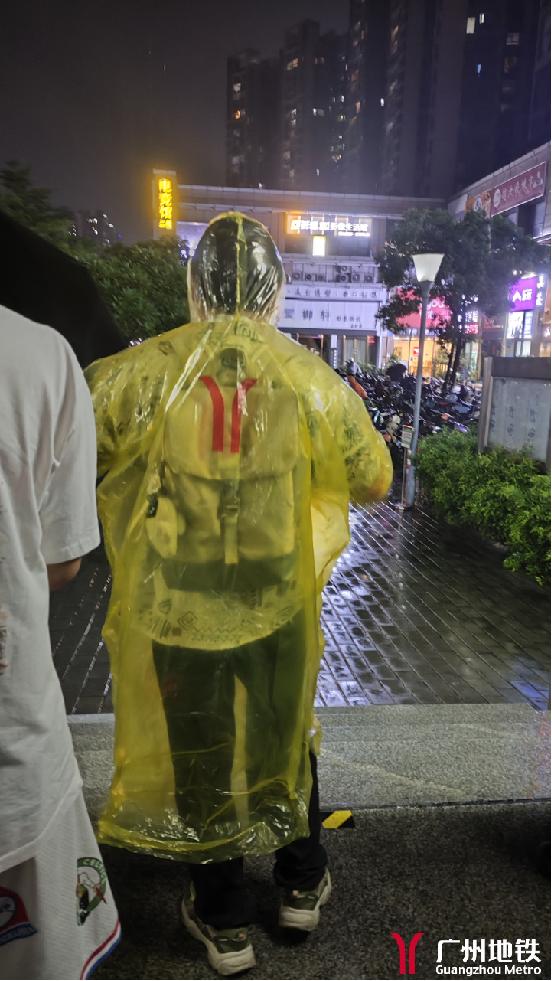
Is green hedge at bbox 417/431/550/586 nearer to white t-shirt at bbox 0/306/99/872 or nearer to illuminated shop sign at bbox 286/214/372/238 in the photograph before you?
white t-shirt at bbox 0/306/99/872

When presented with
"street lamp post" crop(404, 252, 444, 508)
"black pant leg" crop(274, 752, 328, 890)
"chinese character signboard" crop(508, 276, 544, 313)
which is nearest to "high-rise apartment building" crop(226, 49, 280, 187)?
"chinese character signboard" crop(508, 276, 544, 313)

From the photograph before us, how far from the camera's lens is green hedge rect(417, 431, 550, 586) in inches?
216

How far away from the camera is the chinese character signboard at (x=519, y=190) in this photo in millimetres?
19641

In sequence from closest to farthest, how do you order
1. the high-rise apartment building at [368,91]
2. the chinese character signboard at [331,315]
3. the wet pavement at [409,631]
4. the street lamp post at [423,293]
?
the wet pavement at [409,631], the street lamp post at [423,293], the chinese character signboard at [331,315], the high-rise apartment building at [368,91]

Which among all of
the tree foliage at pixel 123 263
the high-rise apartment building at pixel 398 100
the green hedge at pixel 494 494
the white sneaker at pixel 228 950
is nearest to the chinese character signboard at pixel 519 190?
the high-rise apartment building at pixel 398 100

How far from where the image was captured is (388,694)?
3820mm

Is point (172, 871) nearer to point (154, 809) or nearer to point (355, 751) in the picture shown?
point (154, 809)

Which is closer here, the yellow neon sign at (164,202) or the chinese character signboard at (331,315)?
the yellow neon sign at (164,202)

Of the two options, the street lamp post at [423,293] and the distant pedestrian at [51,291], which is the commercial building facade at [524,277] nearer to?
the street lamp post at [423,293]

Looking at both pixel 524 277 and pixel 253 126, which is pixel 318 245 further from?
pixel 253 126

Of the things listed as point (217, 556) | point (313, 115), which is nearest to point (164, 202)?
point (217, 556)

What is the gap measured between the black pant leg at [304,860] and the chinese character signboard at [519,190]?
21.8 meters

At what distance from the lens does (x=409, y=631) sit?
4.77m

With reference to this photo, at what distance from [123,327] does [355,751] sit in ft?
23.7
